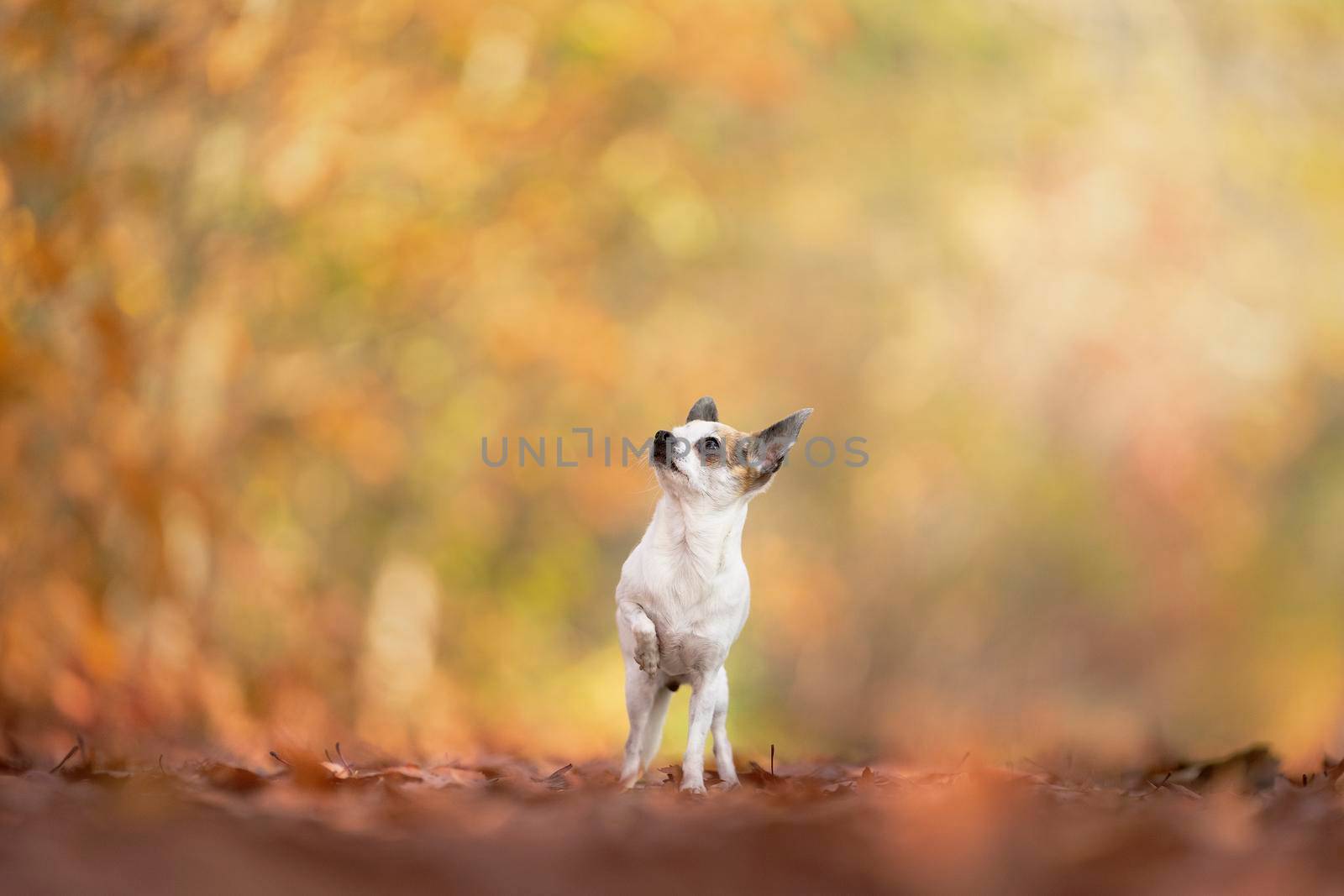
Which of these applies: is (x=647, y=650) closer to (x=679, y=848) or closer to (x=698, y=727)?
(x=698, y=727)

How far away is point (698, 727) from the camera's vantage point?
3.33 m

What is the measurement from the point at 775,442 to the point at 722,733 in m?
0.80

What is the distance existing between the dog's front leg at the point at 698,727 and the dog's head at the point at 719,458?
47cm

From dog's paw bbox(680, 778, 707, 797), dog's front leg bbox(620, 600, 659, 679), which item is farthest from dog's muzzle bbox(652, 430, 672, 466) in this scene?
dog's paw bbox(680, 778, 707, 797)

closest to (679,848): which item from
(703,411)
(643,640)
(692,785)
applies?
(692,785)

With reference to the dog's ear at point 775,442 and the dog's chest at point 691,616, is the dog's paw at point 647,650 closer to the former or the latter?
the dog's chest at point 691,616

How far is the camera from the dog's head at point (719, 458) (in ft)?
11.0

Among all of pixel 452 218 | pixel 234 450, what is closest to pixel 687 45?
pixel 452 218

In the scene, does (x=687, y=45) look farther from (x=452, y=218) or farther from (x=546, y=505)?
(x=546, y=505)

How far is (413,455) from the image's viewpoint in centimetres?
704

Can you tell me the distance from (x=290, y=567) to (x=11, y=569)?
1.64 metres

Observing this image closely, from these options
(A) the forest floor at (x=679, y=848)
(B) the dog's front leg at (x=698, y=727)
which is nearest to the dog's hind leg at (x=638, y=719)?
(B) the dog's front leg at (x=698, y=727)

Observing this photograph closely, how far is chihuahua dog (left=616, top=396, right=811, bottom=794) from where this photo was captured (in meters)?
3.32

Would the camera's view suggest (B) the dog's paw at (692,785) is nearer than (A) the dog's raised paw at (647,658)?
Yes
